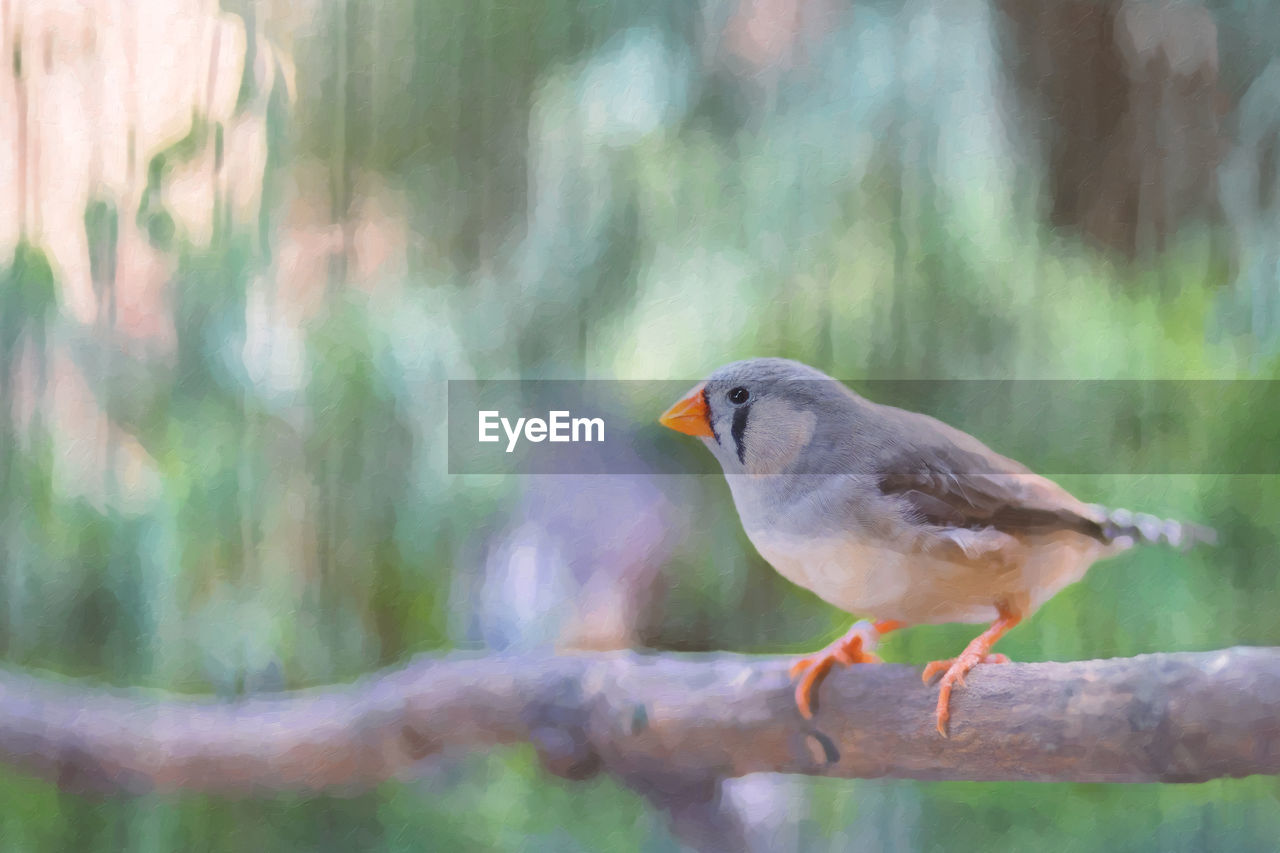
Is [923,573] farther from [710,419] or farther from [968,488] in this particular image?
[710,419]

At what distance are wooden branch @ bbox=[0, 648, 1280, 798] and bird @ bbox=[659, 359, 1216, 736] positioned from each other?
0.05 metres

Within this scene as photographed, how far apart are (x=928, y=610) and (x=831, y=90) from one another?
2.29ft

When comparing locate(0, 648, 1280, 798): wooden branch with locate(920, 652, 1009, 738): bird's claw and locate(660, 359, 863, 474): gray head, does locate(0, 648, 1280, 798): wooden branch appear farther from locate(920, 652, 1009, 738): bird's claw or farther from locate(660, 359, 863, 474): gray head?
locate(660, 359, 863, 474): gray head

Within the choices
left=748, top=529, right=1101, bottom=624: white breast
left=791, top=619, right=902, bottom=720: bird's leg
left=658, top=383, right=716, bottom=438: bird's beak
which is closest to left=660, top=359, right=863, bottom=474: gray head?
left=658, top=383, right=716, bottom=438: bird's beak

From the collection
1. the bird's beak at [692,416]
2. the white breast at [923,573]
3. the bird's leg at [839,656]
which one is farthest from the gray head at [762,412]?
the bird's leg at [839,656]

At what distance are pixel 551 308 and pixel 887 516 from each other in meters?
0.52

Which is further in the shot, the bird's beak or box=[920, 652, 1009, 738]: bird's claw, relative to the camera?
the bird's beak

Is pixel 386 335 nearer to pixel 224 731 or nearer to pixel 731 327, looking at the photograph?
pixel 731 327

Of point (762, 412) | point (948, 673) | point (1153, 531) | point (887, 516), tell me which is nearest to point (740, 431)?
point (762, 412)

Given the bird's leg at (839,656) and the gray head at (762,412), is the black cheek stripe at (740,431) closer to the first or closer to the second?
the gray head at (762,412)

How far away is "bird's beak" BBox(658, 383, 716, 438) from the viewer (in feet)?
4.38

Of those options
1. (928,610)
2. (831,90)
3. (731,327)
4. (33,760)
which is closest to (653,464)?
(731,327)

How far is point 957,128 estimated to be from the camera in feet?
4.46

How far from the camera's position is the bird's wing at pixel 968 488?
125 cm
